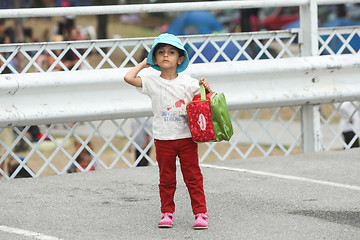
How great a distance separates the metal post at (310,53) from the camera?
8.21 m

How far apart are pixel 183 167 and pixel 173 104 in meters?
0.45

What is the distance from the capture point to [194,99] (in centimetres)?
554

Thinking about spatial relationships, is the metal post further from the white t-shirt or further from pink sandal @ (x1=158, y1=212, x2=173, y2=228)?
pink sandal @ (x1=158, y1=212, x2=173, y2=228)

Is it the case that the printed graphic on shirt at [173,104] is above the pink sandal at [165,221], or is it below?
above

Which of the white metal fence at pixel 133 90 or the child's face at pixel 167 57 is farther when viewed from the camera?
the white metal fence at pixel 133 90

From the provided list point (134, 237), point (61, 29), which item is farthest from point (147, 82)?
point (61, 29)

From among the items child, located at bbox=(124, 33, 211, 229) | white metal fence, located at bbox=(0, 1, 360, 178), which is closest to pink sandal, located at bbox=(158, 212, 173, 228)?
child, located at bbox=(124, 33, 211, 229)

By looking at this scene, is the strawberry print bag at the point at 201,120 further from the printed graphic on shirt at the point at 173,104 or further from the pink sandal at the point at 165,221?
the pink sandal at the point at 165,221

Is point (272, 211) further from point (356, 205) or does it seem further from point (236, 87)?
point (236, 87)

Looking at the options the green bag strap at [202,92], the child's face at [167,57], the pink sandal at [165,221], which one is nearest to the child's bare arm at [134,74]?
the child's face at [167,57]

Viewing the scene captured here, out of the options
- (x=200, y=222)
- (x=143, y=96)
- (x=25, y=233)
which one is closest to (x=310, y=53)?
(x=143, y=96)

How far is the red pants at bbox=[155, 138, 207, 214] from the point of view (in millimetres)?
5523

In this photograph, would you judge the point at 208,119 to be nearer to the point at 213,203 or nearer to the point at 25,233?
the point at 213,203

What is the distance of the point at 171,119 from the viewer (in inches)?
217
